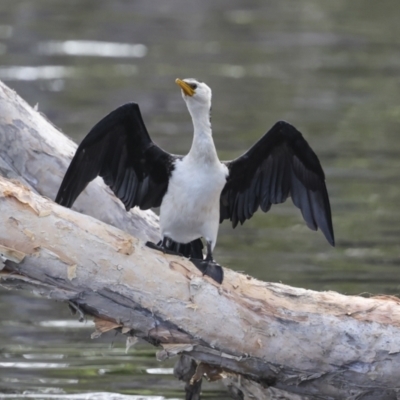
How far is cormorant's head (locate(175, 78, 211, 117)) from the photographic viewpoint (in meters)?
6.29

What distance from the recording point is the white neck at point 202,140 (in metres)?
6.35

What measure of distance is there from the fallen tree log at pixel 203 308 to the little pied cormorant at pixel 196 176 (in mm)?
256

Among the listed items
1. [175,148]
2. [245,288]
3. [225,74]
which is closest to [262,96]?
[225,74]

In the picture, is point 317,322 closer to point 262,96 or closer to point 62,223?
point 62,223

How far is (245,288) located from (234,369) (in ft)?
1.48

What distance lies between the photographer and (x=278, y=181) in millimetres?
6832

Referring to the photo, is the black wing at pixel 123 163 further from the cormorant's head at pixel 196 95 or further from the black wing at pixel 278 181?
the black wing at pixel 278 181

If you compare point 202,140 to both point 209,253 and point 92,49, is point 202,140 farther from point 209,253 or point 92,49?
point 92,49

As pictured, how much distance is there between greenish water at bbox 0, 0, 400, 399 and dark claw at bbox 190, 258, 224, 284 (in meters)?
1.37

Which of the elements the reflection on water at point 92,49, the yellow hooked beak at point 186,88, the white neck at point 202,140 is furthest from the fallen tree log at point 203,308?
the reflection on water at point 92,49

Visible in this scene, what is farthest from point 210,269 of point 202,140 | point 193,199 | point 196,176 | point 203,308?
point 202,140

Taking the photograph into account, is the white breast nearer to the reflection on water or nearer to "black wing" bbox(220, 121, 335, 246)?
"black wing" bbox(220, 121, 335, 246)

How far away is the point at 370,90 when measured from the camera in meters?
Result: 16.2

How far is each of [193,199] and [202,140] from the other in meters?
0.35
